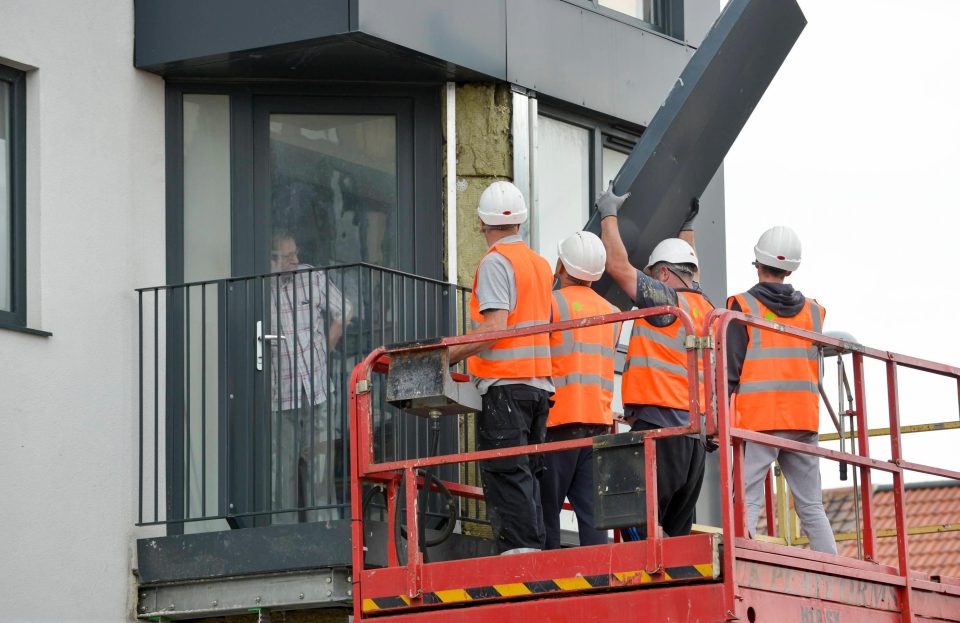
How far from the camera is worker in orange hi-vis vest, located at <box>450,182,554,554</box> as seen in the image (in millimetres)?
8352

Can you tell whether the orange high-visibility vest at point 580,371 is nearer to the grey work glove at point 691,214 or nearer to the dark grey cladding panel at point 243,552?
the dark grey cladding panel at point 243,552

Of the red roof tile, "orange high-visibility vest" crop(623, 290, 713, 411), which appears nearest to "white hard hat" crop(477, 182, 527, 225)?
"orange high-visibility vest" crop(623, 290, 713, 411)

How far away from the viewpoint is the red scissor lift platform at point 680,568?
24.5ft

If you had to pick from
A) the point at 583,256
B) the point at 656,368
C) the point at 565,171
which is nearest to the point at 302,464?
the point at 583,256

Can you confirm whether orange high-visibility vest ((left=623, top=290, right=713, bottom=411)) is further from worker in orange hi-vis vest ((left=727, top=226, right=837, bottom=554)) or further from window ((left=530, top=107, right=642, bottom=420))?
window ((left=530, top=107, right=642, bottom=420))

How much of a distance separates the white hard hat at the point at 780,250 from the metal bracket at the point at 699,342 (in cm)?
160

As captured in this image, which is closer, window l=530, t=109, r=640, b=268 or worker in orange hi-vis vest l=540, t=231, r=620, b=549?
worker in orange hi-vis vest l=540, t=231, r=620, b=549

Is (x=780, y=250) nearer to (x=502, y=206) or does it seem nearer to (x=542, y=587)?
(x=502, y=206)

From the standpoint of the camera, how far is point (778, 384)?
29.2 feet

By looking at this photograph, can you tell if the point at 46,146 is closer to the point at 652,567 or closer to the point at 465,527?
the point at 465,527

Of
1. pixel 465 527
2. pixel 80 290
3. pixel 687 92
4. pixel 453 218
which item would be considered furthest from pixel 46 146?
pixel 687 92

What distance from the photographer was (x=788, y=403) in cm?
890

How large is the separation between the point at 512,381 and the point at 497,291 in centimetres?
47

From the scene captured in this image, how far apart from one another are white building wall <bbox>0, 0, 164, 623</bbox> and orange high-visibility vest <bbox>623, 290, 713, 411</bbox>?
3.11 m
